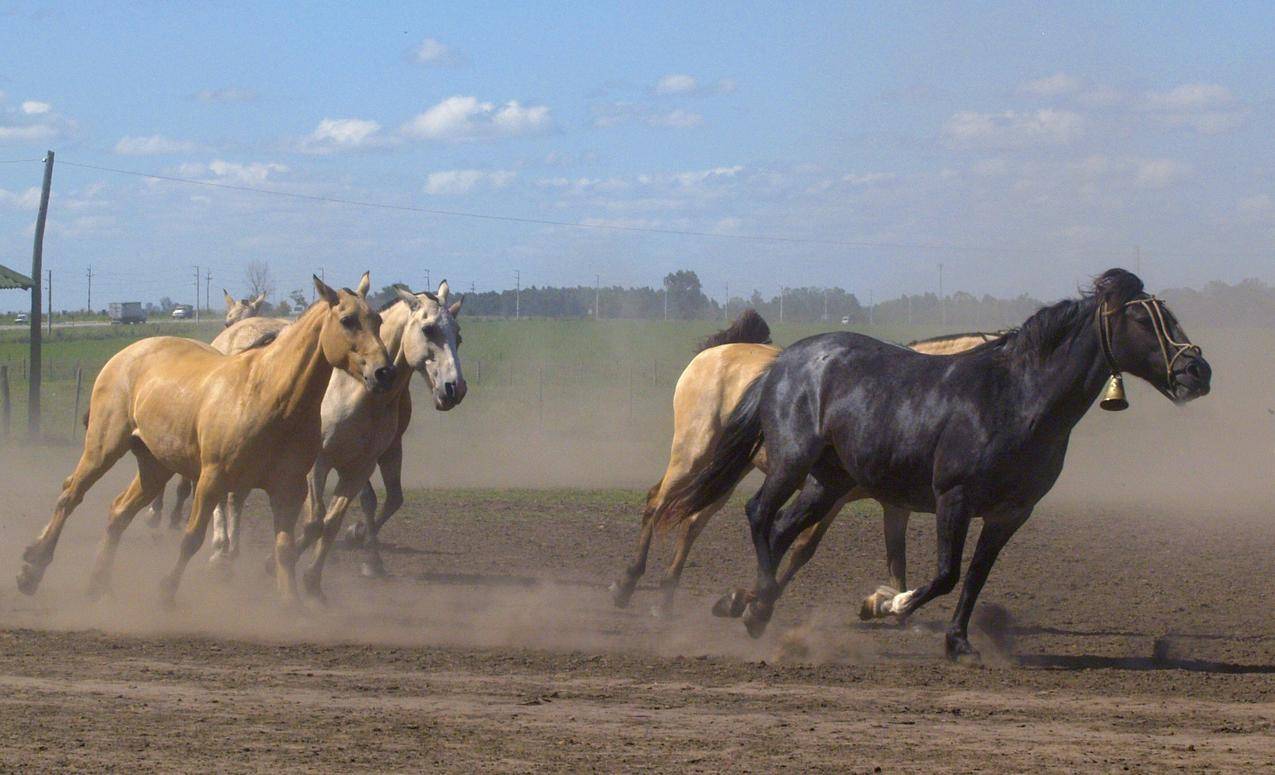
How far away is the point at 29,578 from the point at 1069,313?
21.9 feet

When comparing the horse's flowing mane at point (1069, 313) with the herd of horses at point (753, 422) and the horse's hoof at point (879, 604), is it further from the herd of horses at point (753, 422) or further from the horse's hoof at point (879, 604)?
the horse's hoof at point (879, 604)

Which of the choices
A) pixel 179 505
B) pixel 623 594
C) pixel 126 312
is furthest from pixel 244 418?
pixel 126 312

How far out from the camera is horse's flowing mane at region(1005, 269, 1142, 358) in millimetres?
7000

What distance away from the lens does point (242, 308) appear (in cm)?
1502

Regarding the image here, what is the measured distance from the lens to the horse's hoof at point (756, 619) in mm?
7816

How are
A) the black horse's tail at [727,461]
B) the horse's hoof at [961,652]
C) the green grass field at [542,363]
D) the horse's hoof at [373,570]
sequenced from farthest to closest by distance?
1. the green grass field at [542,363]
2. the horse's hoof at [373,570]
3. the black horse's tail at [727,461]
4. the horse's hoof at [961,652]

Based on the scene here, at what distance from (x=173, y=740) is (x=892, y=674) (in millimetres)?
3529

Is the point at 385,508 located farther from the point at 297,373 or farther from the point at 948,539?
the point at 948,539

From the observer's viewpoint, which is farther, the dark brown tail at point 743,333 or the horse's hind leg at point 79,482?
the dark brown tail at point 743,333

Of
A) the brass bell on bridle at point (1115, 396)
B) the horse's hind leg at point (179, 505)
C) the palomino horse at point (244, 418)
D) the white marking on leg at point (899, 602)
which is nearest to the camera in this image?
the brass bell on bridle at point (1115, 396)

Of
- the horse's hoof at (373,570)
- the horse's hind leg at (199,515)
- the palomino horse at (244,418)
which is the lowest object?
the horse's hoof at (373,570)

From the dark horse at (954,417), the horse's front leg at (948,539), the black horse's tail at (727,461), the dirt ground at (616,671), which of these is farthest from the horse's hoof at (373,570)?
the horse's front leg at (948,539)

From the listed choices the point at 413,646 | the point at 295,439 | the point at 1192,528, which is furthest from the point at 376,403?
the point at 1192,528

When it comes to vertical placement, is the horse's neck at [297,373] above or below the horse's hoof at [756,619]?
above
